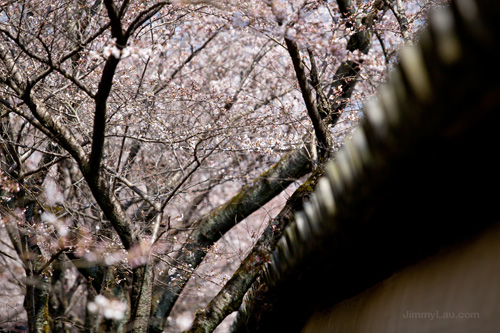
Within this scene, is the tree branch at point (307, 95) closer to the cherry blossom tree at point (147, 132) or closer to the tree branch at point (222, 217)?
the cherry blossom tree at point (147, 132)

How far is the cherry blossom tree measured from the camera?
4695mm

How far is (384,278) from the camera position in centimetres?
175

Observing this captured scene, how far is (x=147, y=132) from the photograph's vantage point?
26.6 ft

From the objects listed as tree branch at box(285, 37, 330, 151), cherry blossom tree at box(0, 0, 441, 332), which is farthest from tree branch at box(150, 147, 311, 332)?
tree branch at box(285, 37, 330, 151)

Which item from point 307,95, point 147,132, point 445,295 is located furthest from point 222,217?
point 445,295

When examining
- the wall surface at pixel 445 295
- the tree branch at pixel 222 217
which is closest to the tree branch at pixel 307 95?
the tree branch at pixel 222 217

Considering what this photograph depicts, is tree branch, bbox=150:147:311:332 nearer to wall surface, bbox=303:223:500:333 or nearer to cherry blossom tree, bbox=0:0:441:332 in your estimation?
cherry blossom tree, bbox=0:0:441:332

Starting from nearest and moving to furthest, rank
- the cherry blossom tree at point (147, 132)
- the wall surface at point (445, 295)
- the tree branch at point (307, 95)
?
1. the wall surface at point (445, 295)
2. the tree branch at point (307, 95)
3. the cherry blossom tree at point (147, 132)

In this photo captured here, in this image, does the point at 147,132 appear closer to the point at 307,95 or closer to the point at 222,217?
the point at 222,217

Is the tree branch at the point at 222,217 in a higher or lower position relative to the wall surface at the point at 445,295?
higher

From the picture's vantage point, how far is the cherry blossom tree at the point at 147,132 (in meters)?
4.70

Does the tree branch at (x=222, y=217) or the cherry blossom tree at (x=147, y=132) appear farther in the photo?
the tree branch at (x=222, y=217)

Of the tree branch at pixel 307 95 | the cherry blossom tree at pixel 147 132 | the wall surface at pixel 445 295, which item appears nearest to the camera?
the wall surface at pixel 445 295

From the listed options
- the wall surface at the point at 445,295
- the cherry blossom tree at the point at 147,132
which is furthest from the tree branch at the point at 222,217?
the wall surface at the point at 445,295
